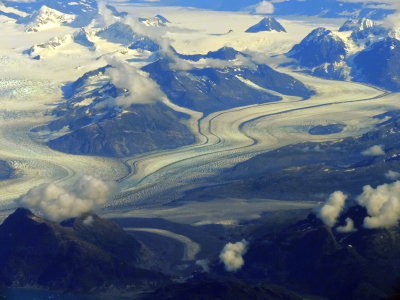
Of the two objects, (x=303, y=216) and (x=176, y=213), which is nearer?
(x=303, y=216)

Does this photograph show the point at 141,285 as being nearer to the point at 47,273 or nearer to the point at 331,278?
the point at 47,273

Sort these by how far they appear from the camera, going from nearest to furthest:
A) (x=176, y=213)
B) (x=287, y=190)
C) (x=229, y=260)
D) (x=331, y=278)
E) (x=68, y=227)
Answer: (x=331, y=278) → (x=229, y=260) → (x=68, y=227) → (x=176, y=213) → (x=287, y=190)

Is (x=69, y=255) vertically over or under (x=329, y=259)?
under

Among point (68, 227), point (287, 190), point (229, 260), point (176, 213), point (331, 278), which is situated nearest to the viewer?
point (331, 278)

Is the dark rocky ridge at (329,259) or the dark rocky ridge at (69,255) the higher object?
the dark rocky ridge at (329,259)

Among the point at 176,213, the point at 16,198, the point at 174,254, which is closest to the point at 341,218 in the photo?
the point at 174,254

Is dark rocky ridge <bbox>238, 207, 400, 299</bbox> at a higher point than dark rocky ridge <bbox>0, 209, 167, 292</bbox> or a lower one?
higher

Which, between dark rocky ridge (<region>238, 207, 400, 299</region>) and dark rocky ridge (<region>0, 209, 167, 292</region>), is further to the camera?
dark rocky ridge (<region>0, 209, 167, 292</region>)

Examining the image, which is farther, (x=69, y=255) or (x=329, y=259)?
(x=69, y=255)

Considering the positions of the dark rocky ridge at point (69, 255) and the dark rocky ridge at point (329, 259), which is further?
the dark rocky ridge at point (69, 255)
